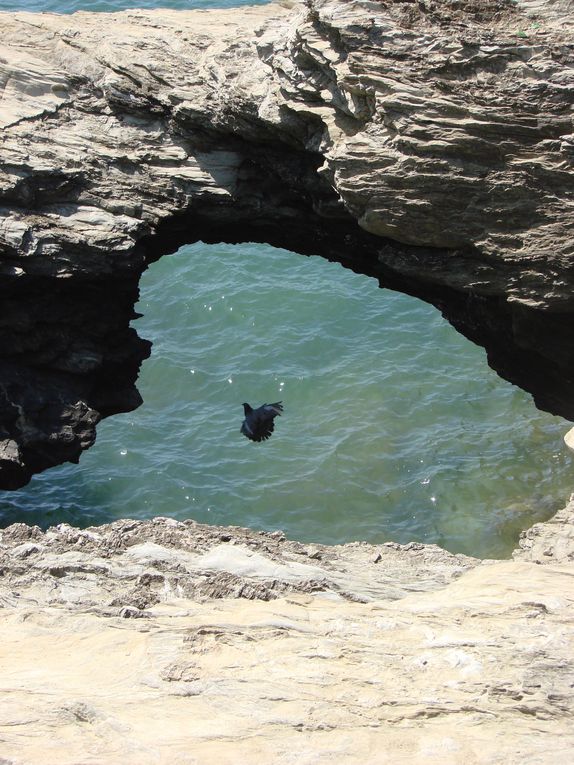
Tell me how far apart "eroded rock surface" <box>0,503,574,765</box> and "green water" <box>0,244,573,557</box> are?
316 inches

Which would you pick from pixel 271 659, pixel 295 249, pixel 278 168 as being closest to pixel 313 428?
pixel 295 249

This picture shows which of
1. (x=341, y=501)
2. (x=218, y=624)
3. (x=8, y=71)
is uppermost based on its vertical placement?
(x=8, y=71)

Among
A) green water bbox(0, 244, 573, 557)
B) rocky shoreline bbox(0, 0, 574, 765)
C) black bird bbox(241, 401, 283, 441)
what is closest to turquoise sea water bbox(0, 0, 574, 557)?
green water bbox(0, 244, 573, 557)

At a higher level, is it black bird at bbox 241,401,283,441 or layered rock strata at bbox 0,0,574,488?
layered rock strata at bbox 0,0,574,488

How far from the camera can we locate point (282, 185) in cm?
1395

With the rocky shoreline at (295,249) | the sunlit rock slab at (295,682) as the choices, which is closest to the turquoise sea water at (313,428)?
the rocky shoreline at (295,249)

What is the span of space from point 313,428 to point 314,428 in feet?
0.09

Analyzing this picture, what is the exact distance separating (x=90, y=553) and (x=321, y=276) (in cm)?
1557

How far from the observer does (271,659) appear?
6.89m

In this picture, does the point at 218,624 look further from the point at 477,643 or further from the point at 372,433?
the point at 372,433

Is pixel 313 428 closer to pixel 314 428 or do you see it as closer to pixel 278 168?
pixel 314 428

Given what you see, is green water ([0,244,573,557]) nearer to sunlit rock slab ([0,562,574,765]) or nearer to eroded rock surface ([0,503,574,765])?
eroded rock surface ([0,503,574,765])

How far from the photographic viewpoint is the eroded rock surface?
226 inches

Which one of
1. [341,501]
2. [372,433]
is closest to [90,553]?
[341,501]
